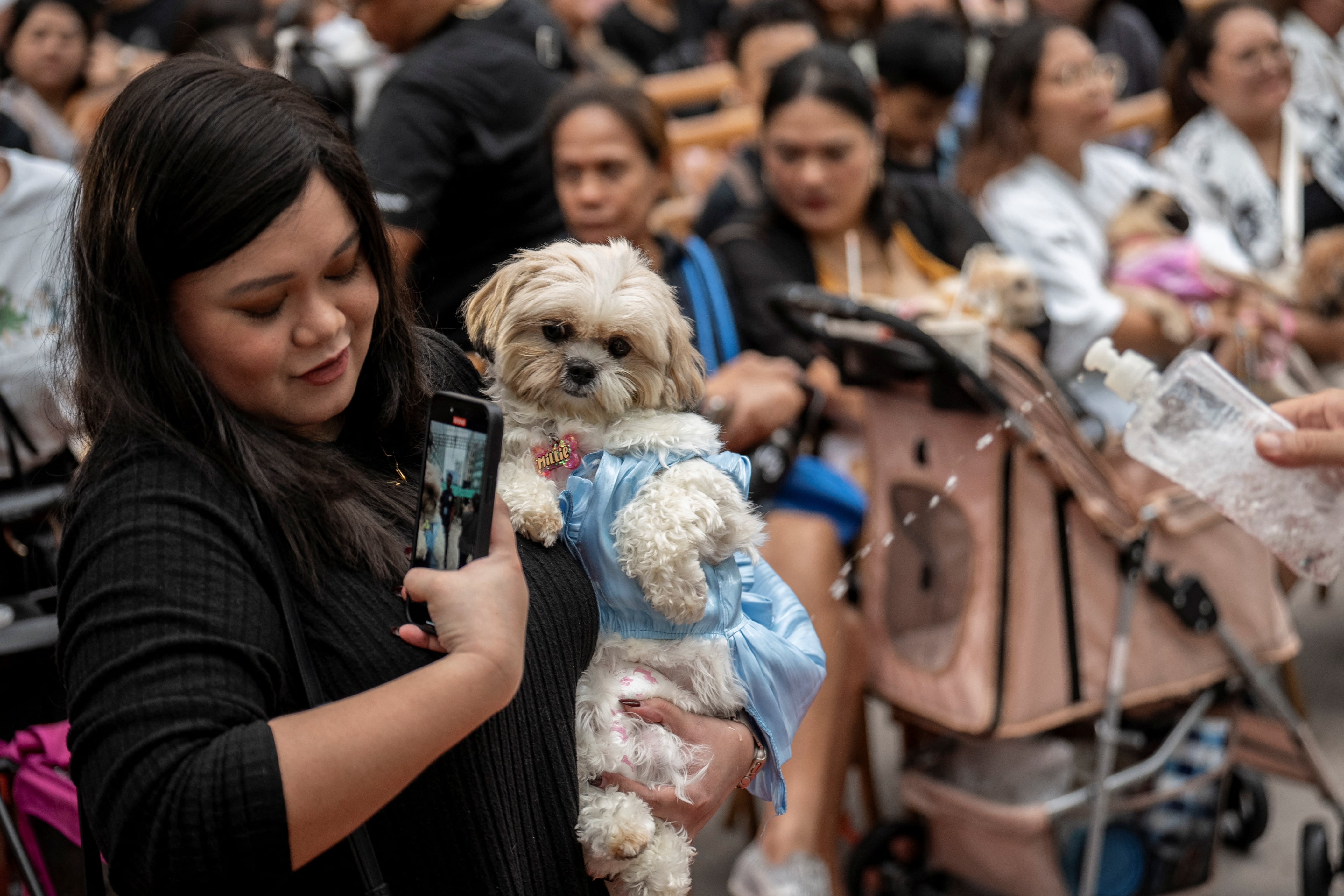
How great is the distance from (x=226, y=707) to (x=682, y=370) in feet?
2.29

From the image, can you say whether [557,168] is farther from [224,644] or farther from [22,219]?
[224,644]

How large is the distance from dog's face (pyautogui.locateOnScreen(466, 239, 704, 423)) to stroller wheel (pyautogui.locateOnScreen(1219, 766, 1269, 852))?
2.47 metres

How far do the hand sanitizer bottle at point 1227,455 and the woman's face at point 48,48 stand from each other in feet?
13.6

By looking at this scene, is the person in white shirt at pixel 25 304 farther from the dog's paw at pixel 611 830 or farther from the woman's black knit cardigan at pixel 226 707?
the dog's paw at pixel 611 830

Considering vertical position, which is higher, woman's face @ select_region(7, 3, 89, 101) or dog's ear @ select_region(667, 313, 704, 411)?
woman's face @ select_region(7, 3, 89, 101)

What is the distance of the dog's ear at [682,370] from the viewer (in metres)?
1.44

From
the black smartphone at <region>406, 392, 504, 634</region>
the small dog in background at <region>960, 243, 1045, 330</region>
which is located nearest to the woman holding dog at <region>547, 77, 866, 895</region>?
the small dog in background at <region>960, 243, 1045, 330</region>

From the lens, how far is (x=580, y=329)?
4.51 ft

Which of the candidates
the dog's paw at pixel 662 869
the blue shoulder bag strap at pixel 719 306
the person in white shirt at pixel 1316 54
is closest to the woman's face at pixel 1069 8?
the person in white shirt at pixel 1316 54

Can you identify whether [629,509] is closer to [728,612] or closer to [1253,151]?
[728,612]

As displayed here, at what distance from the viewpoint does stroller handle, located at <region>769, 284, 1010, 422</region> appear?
2.50 meters

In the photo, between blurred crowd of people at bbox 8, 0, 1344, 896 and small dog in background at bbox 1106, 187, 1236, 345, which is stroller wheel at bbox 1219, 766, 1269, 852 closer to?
blurred crowd of people at bbox 8, 0, 1344, 896

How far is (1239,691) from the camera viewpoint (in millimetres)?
3131

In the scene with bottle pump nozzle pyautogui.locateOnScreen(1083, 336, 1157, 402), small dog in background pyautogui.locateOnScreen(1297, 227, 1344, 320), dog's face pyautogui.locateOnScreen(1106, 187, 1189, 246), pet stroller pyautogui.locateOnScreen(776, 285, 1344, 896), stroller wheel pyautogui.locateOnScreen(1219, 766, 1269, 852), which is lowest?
stroller wheel pyautogui.locateOnScreen(1219, 766, 1269, 852)
